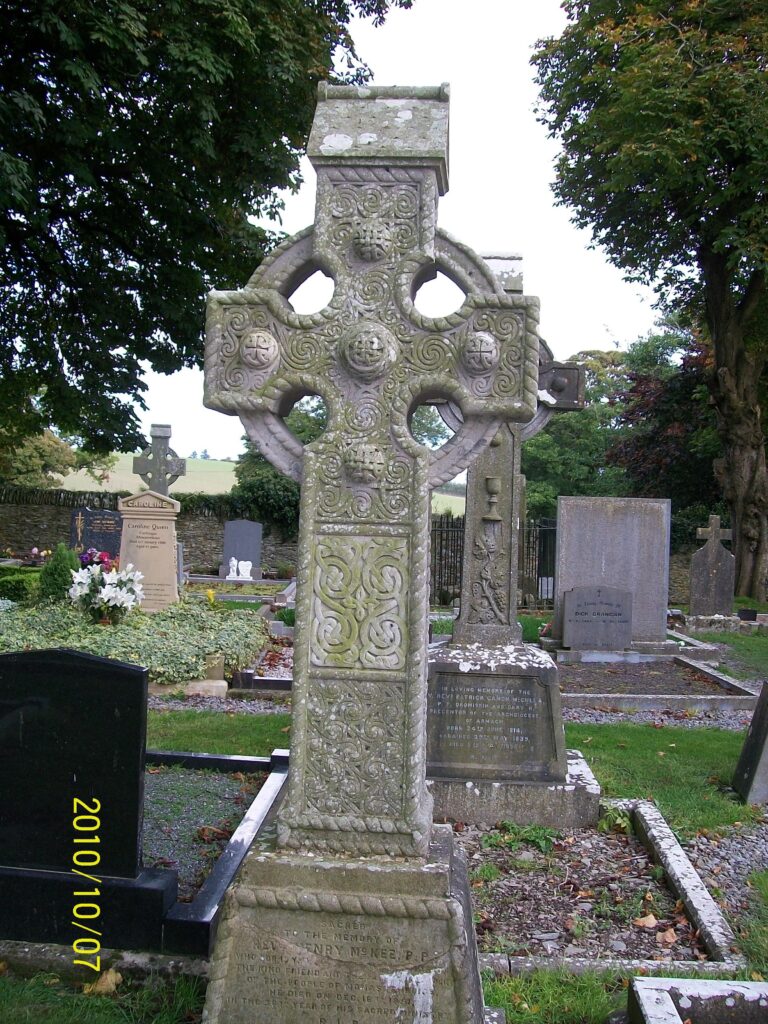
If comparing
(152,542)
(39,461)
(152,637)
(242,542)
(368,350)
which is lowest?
(152,637)

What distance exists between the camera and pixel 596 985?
3.19 m

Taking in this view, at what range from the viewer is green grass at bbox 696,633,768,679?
459 inches

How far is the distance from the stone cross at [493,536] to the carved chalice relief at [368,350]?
4150 mm

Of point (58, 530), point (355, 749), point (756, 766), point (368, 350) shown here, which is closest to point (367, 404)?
point (368, 350)

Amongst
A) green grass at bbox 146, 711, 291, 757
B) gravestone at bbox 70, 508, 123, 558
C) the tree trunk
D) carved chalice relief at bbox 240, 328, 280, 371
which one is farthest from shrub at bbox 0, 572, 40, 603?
the tree trunk

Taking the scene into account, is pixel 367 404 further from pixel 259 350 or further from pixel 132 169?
pixel 132 169

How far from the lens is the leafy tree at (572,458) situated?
110 ft

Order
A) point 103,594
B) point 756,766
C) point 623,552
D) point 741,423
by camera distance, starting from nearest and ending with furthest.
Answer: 1. point 756,766
2. point 103,594
3. point 623,552
4. point 741,423

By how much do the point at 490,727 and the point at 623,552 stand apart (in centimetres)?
798

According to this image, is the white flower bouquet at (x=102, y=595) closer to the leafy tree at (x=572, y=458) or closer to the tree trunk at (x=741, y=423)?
the tree trunk at (x=741, y=423)

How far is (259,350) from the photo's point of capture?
293cm

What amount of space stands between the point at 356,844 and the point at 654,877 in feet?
7.38

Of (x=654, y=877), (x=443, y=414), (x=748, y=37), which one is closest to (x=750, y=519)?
(x=748, y=37)

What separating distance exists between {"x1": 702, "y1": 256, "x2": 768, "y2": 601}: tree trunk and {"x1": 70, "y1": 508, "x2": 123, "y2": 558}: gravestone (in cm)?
1448
